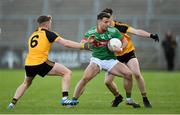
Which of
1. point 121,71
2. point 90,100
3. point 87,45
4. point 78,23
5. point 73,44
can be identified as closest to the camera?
point 87,45

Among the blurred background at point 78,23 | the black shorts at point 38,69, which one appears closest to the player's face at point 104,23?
the black shorts at point 38,69

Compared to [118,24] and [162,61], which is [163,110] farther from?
[162,61]

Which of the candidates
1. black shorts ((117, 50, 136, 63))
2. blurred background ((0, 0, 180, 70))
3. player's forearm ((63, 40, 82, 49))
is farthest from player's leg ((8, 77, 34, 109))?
blurred background ((0, 0, 180, 70))

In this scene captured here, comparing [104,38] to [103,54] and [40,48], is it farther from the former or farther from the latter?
[40,48]

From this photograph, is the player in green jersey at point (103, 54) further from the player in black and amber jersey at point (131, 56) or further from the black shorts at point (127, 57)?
the black shorts at point (127, 57)

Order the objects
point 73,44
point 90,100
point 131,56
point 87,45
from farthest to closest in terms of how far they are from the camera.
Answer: point 90,100 → point 131,56 → point 73,44 → point 87,45

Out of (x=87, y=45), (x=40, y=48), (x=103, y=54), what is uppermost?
(x=87, y=45)

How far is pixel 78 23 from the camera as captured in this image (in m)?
35.3

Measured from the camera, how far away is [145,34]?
48.2 ft

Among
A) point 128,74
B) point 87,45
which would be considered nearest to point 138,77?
point 128,74

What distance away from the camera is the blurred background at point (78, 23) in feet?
115

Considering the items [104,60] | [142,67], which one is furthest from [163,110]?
[142,67]

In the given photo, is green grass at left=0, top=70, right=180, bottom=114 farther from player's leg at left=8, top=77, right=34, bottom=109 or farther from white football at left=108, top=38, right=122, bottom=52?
white football at left=108, top=38, right=122, bottom=52

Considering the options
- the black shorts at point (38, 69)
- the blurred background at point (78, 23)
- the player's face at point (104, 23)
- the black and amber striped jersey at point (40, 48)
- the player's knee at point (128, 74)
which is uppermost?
the player's face at point (104, 23)
